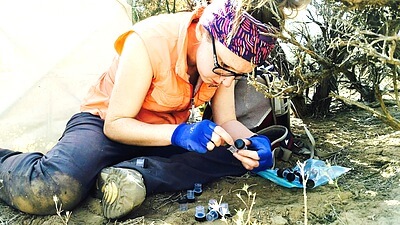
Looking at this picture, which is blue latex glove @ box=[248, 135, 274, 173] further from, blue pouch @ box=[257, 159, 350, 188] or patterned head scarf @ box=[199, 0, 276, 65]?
patterned head scarf @ box=[199, 0, 276, 65]

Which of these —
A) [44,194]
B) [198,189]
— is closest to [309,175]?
[198,189]

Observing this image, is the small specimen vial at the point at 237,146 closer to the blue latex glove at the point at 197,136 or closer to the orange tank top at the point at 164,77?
the blue latex glove at the point at 197,136

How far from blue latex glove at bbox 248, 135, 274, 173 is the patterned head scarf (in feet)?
1.37

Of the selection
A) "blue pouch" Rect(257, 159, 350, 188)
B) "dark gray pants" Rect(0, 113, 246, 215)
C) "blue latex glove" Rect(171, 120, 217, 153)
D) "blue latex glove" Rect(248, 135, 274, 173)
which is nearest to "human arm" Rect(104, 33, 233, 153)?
"blue latex glove" Rect(171, 120, 217, 153)

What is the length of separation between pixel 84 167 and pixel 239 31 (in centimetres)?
82

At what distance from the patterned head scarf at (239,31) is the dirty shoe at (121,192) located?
63 cm

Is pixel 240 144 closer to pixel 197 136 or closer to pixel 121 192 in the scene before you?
pixel 197 136

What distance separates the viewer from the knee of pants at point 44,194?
2033 mm

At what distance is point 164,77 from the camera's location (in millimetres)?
2172

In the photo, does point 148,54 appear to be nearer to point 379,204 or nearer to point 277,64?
point 379,204

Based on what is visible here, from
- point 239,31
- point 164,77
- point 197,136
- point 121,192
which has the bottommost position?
point 121,192

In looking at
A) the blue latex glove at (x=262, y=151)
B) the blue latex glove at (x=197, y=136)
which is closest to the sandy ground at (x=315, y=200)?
the blue latex glove at (x=262, y=151)

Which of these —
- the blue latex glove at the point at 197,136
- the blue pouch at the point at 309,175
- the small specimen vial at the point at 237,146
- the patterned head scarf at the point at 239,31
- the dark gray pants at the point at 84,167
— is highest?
the patterned head scarf at the point at 239,31

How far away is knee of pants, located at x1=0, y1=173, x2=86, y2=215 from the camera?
80.0 inches
